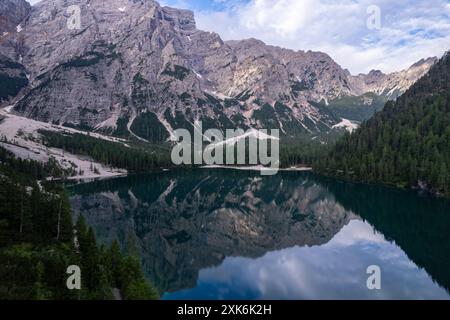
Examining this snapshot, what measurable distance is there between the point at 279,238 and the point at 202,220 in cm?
2681

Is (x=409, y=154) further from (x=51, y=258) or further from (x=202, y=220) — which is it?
(x=51, y=258)

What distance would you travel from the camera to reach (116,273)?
1804 inches

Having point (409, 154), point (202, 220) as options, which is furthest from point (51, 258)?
point (409, 154)

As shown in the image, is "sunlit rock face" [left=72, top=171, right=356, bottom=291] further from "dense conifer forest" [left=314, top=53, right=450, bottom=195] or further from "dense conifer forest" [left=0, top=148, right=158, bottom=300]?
"dense conifer forest" [left=314, top=53, right=450, bottom=195]

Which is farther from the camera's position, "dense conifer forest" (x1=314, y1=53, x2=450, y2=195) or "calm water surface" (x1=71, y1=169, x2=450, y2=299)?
"dense conifer forest" (x1=314, y1=53, x2=450, y2=195)

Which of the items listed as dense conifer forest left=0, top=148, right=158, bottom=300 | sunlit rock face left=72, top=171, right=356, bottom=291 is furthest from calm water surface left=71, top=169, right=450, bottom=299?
dense conifer forest left=0, top=148, right=158, bottom=300

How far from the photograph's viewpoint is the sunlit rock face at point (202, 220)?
2980 inches

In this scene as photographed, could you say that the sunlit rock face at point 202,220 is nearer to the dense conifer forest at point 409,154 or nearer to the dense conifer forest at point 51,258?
the dense conifer forest at point 51,258

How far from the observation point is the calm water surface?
5812 centimetres

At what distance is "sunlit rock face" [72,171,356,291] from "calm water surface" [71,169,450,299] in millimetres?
286

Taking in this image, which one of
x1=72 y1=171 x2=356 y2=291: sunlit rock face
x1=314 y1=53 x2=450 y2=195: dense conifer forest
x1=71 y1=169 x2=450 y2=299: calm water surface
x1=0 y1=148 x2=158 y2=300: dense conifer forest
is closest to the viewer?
x1=0 y1=148 x2=158 y2=300: dense conifer forest
